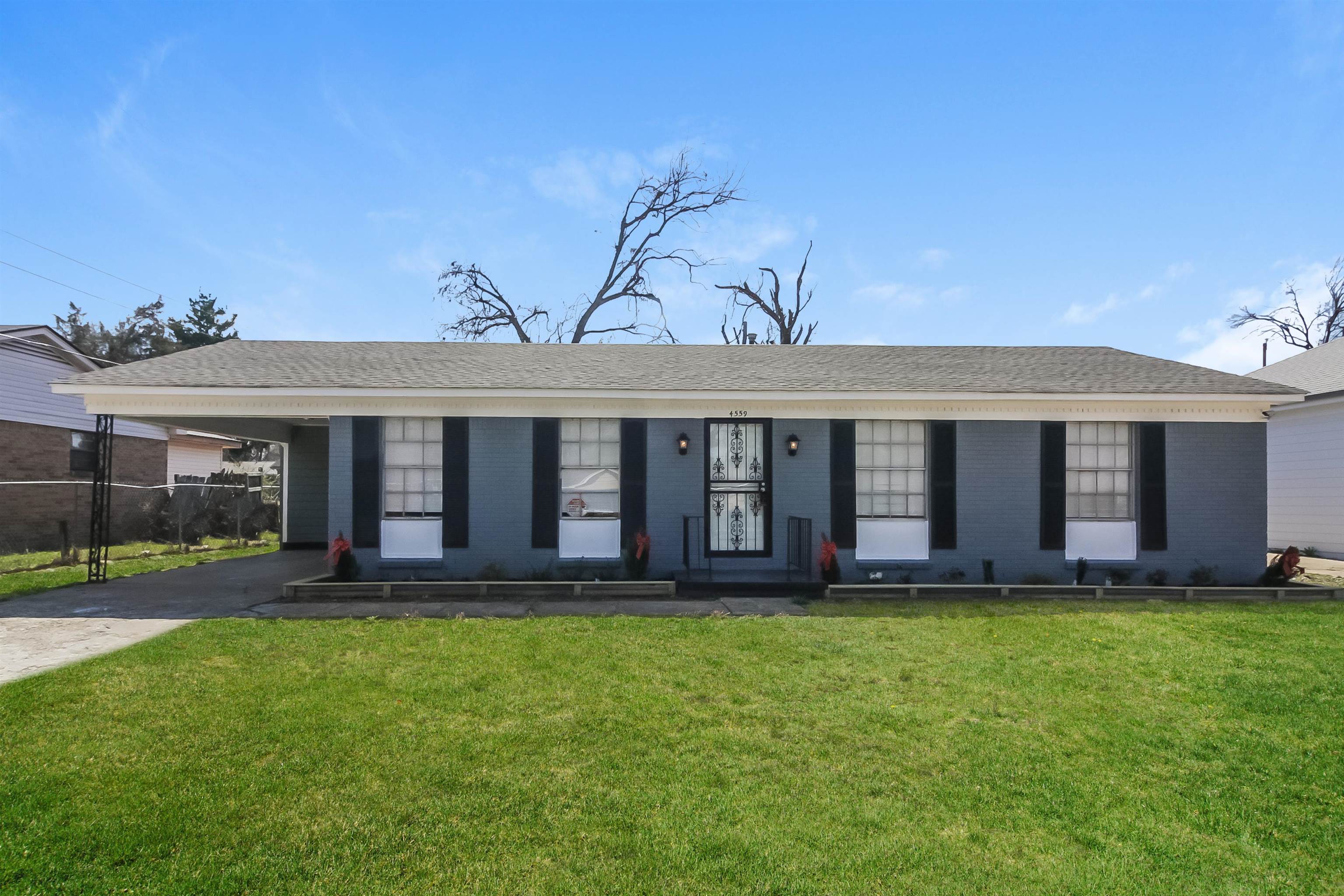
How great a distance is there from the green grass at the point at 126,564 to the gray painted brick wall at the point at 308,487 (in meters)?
0.86

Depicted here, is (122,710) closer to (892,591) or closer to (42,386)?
(892,591)

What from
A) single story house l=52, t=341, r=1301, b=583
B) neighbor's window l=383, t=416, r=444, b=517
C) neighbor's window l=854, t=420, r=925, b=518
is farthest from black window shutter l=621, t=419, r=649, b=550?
neighbor's window l=854, t=420, r=925, b=518

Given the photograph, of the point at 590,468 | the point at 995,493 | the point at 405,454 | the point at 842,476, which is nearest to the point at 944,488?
the point at 995,493

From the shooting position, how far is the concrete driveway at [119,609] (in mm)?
6207

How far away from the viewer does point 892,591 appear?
9.07 meters

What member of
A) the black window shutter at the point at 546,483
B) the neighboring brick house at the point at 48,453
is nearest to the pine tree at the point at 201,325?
the neighboring brick house at the point at 48,453

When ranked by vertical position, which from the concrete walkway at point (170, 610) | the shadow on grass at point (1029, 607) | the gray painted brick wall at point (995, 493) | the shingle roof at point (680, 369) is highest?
the shingle roof at point (680, 369)

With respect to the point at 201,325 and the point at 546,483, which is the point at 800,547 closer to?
the point at 546,483

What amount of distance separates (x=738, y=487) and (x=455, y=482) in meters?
4.19

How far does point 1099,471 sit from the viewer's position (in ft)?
33.5

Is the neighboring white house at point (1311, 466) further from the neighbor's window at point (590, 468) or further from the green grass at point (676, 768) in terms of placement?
the neighbor's window at point (590, 468)

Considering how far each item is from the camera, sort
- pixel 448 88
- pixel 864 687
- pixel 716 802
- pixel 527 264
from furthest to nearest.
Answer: pixel 527 264 → pixel 448 88 → pixel 864 687 → pixel 716 802

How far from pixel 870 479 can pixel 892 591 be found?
183 centimetres

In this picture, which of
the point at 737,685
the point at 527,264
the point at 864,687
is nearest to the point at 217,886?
the point at 737,685
